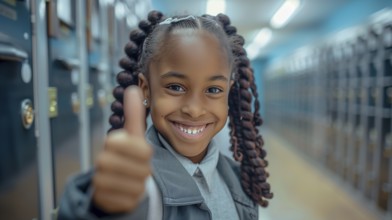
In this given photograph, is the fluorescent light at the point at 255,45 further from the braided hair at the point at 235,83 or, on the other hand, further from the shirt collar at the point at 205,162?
the shirt collar at the point at 205,162

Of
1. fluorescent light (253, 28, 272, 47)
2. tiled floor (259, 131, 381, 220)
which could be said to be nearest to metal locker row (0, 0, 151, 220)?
fluorescent light (253, 28, 272, 47)

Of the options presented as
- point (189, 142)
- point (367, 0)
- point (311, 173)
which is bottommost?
point (311, 173)

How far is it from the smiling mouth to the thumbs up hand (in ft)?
0.72

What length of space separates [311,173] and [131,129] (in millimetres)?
5551

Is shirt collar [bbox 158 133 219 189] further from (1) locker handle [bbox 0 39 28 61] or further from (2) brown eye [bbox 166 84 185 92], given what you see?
(1) locker handle [bbox 0 39 28 61]

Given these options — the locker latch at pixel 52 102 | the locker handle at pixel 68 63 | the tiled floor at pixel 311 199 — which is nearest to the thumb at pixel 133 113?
the locker latch at pixel 52 102

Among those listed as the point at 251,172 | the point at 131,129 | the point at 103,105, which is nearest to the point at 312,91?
the point at 103,105

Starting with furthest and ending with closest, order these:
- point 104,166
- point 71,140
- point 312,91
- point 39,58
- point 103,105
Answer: point 312,91
point 103,105
point 71,140
point 39,58
point 104,166

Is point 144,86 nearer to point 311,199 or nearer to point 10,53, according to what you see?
point 10,53

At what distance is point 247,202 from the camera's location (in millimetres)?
765

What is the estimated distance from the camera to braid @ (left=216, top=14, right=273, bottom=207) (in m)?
0.78

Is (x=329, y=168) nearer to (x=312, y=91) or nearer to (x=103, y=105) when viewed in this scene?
(x=312, y=91)

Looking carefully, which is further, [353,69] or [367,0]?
[367,0]

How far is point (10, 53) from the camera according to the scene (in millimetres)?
916
